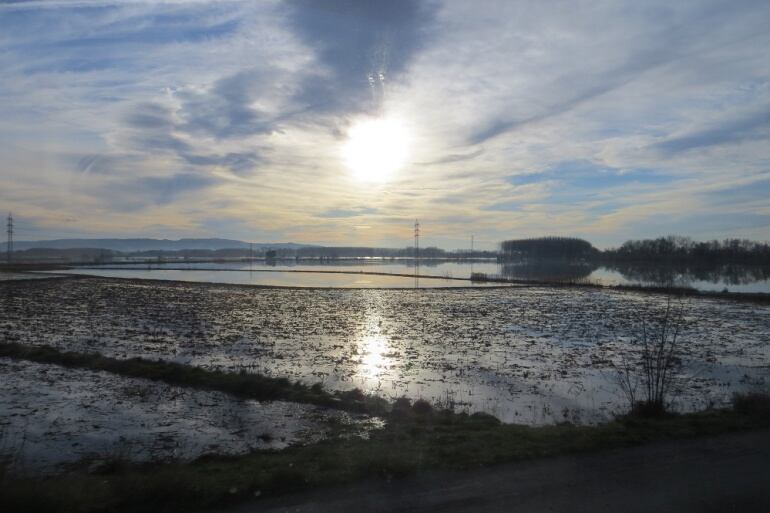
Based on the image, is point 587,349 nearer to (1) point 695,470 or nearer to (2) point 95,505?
(1) point 695,470

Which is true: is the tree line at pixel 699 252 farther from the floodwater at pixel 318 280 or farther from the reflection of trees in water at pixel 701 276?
the floodwater at pixel 318 280

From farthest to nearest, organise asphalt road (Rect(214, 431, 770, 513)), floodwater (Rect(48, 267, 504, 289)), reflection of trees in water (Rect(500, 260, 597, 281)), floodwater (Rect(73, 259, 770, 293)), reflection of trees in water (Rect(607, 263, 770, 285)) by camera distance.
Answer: reflection of trees in water (Rect(500, 260, 597, 281))
reflection of trees in water (Rect(607, 263, 770, 285))
floodwater (Rect(73, 259, 770, 293))
floodwater (Rect(48, 267, 504, 289))
asphalt road (Rect(214, 431, 770, 513))

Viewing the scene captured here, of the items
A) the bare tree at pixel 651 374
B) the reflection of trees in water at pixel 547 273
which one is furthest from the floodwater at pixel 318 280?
the bare tree at pixel 651 374

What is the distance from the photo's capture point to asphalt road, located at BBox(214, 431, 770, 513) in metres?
5.99

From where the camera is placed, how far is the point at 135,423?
1039 centimetres

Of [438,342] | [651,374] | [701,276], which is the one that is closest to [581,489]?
[651,374]

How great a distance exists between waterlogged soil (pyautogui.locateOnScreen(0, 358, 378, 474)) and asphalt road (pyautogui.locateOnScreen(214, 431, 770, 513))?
3.08 m

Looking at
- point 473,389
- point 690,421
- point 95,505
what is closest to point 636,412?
point 690,421

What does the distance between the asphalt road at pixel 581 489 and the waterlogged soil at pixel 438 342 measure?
11.6 ft

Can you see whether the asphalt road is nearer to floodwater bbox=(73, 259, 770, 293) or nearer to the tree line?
floodwater bbox=(73, 259, 770, 293)

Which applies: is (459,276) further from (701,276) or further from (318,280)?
(701,276)

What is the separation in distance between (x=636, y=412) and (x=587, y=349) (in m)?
10.9

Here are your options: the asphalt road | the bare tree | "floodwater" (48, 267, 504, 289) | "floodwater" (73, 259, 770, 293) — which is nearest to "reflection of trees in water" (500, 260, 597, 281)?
"floodwater" (73, 259, 770, 293)

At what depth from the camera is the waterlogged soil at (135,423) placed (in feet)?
28.5
